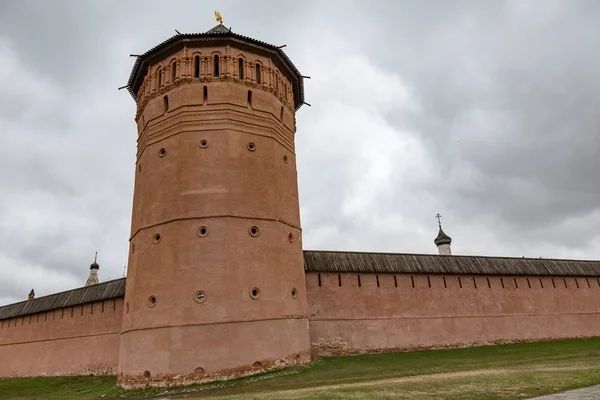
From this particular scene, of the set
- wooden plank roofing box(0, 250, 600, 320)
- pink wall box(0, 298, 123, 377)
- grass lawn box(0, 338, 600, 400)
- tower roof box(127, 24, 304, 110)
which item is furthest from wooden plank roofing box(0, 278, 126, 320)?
tower roof box(127, 24, 304, 110)

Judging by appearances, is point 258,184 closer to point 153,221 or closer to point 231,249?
point 231,249

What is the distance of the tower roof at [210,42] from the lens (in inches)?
658

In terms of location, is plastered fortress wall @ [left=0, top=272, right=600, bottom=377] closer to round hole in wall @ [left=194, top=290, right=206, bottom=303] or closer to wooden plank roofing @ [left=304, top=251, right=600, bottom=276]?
wooden plank roofing @ [left=304, top=251, right=600, bottom=276]

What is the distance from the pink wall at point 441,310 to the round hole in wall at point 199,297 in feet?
17.9

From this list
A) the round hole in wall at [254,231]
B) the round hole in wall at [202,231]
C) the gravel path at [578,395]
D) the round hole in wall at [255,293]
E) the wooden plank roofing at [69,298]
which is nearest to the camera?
the gravel path at [578,395]

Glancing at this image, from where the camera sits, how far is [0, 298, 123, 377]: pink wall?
1869cm

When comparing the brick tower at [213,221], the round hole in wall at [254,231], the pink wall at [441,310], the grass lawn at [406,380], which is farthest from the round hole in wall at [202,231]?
the pink wall at [441,310]

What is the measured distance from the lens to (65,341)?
20609 millimetres

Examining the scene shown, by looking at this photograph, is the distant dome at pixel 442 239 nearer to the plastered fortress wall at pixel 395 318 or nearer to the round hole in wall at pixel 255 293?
the plastered fortress wall at pixel 395 318

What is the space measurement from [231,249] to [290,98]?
8.08 m

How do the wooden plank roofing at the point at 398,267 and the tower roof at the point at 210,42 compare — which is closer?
the tower roof at the point at 210,42

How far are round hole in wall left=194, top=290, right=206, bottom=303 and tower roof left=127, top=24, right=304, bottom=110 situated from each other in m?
9.70

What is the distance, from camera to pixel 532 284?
854 inches

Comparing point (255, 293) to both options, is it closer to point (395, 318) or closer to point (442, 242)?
point (395, 318)
